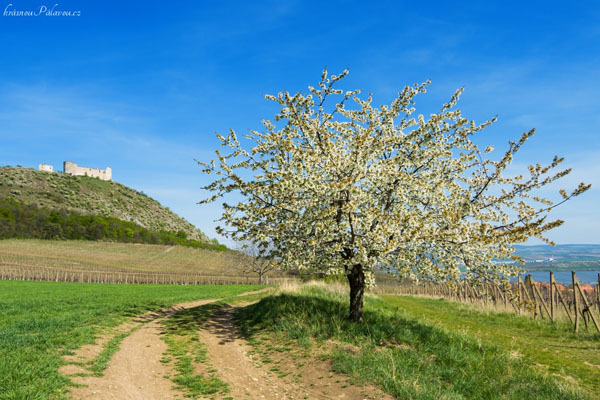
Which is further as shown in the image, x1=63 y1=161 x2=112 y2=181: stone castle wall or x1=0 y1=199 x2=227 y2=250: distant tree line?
x1=63 y1=161 x2=112 y2=181: stone castle wall

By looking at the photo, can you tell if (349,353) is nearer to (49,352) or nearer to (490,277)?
(490,277)

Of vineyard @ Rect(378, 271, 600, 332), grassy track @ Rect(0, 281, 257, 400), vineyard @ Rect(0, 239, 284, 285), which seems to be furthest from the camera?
vineyard @ Rect(0, 239, 284, 285)

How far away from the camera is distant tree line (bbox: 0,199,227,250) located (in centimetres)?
8694

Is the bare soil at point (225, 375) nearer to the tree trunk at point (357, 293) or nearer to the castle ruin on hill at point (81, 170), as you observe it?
the tree trunk at point (357, 293)

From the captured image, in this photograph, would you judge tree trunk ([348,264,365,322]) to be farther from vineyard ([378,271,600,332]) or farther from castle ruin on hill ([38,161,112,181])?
castle ruin on hill ([38,161,112,181])

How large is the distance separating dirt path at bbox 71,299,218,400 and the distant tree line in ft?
309

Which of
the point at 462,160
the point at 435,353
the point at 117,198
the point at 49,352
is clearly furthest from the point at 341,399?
the point at 117,198

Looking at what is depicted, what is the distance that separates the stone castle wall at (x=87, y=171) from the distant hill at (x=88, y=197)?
907 cm

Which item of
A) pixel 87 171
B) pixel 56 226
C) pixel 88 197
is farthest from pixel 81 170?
pixel 56 226

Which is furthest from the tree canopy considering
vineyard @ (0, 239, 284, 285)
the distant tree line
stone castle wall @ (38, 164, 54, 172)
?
stone castle wall @ (38, 164, 54, 172)

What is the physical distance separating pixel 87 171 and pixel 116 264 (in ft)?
366

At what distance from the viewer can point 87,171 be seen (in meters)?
166

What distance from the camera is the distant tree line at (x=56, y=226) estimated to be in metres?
86.9

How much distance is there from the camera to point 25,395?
22.3ft
